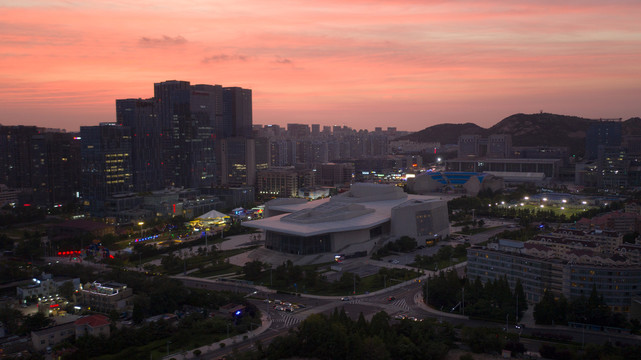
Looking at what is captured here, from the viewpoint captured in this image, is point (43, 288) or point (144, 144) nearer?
point (43, 288)

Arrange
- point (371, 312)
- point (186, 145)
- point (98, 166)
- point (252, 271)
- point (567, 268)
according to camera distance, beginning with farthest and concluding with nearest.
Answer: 1. point (186, 145)
2. point (98, 166)
3. point (252, 271)
4. point (371, 312)
5. point (567, 268)

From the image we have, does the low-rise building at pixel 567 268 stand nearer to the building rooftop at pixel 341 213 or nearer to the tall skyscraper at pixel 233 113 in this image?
the building rooftop at pixel 341 213

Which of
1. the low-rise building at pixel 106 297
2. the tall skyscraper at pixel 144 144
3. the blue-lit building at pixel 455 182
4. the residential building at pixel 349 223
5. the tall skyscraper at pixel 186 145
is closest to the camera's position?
the low-rise building at pixel 106 297

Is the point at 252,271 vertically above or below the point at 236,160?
below

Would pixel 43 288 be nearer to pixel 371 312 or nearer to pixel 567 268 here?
pixel 371 312

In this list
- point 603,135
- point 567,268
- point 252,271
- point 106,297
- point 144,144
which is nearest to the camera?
point 567,268

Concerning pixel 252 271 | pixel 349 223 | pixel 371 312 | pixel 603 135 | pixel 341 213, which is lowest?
pixel 371 312

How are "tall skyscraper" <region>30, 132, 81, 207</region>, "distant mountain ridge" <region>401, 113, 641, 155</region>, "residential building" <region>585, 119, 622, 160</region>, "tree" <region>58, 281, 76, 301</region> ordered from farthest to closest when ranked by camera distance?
"distant mountain ridge" <region>401, 113, 641, 155</region>
"residential building" <region>585, 119, 622, 160</region>
"tall skyscraper" <region>30, 132, 81, 207</region>
"tree" <region>58, 281, 76, 301</region>

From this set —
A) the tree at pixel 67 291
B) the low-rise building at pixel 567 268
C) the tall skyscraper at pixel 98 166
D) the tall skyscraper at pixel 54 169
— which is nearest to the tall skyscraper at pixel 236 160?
the tall skyscraper at pixel 54 169

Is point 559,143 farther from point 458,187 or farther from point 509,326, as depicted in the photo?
point 509,326

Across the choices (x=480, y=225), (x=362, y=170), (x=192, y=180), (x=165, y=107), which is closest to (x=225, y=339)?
(x=480, y=225)

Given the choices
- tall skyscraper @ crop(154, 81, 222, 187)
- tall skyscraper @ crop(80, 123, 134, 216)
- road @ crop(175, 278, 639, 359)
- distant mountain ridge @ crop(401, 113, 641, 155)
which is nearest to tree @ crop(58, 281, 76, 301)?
road @ crop(175, 278, 639, 359)

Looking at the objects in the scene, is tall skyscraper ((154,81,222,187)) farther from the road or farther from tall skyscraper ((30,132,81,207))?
the road

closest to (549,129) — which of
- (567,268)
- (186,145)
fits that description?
(186,145)
